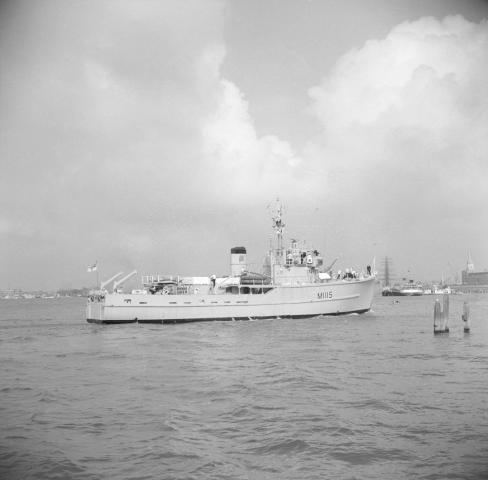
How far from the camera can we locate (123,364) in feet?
68.8

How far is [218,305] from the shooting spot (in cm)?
4016

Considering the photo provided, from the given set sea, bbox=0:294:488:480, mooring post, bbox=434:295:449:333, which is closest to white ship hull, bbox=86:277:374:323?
mooring post, bbox=434:295:449:333

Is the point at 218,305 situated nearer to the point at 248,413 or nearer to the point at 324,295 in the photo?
the point at 324,295

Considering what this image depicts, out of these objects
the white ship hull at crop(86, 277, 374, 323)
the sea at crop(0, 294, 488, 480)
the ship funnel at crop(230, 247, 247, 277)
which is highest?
the ship funnel at crop(230, 247, 247, 277)

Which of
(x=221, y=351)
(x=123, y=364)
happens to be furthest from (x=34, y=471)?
(x=221, y=351)

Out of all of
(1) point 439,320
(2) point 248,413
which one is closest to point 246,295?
(1) point 439,320

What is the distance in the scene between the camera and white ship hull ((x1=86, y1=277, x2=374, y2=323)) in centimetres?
3941

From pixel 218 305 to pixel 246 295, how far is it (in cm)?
225

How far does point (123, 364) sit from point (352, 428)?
11.7 meters

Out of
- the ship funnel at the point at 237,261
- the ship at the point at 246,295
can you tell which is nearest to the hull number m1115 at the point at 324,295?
the ship at the point at 246,295

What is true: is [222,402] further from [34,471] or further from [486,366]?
[486,366]

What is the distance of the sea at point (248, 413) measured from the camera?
9453 millimetres

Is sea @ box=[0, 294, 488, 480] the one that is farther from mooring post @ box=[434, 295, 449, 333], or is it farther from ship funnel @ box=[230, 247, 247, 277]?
ship funnel @ box=[230, 247, 247, 277]

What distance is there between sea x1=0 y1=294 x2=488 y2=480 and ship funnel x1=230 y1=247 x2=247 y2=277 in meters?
18.1
